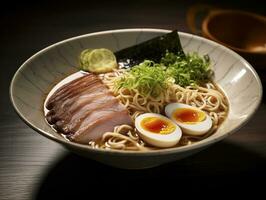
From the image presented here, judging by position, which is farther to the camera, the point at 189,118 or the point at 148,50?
the point at 148,50

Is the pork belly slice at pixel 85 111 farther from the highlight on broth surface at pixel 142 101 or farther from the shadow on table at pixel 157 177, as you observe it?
the shadow on table at pixel 157 177

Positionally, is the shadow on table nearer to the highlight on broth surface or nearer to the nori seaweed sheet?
the highlight on broth surface

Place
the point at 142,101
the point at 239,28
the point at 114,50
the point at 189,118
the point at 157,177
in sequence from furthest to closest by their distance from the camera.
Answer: the point at 239,28 < the point at 114,50 < the point at 142,101 < the point at 189,118 < the point at 157,177

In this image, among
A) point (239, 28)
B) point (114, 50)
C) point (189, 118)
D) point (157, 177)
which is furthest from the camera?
point (239, 28)

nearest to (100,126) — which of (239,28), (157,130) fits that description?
(157,130)

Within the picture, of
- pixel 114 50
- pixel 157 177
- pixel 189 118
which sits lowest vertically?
pixel 157 177

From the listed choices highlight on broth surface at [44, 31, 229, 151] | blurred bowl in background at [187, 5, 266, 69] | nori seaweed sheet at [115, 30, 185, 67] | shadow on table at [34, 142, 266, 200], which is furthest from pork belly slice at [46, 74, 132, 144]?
blurred bowl in background at [187, 5, 266, 69]

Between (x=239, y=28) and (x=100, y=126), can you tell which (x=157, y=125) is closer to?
(x=100, y=126)

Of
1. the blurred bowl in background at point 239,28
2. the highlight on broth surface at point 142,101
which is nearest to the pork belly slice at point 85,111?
the highlight on broth surface at point 142,101
